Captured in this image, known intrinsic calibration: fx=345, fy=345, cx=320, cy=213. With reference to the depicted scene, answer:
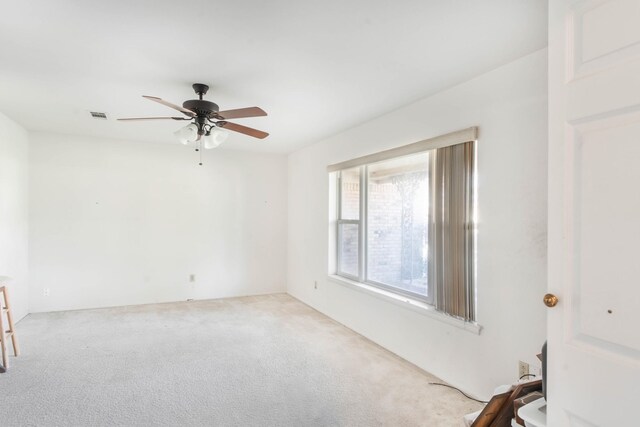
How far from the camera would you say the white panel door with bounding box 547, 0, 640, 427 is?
1.08 m

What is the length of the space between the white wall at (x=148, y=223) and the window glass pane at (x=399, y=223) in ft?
8.09

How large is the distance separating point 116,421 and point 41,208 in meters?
3.76

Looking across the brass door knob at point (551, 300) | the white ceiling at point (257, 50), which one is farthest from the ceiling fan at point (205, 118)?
the brass door knob at point (551, 300)

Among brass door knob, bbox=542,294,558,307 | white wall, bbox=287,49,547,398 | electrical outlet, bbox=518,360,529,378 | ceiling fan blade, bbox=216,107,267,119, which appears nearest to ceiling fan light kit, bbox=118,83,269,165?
ceiling fan blade, bbox=216,107,267,119

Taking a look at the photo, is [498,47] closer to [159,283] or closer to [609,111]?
[609,111]

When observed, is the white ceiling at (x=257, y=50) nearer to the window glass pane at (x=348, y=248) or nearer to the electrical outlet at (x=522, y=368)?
the window glass pane at (x=348, y=248)

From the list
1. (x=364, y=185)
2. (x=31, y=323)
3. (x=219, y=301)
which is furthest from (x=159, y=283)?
(x=364, y=185)

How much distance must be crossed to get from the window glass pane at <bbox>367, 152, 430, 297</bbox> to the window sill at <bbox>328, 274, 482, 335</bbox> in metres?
0.12

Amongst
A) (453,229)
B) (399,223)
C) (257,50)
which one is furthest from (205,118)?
(453,229)

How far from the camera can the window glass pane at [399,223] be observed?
3237 mm

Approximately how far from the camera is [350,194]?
4.46 metres

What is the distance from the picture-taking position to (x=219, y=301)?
543cm

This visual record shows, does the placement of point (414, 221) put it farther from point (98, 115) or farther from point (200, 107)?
point (98, 115)

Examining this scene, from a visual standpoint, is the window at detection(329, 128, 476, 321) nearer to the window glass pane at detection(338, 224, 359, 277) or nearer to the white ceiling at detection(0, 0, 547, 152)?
the window glass pane at detection(338, 224, 359, 277)
